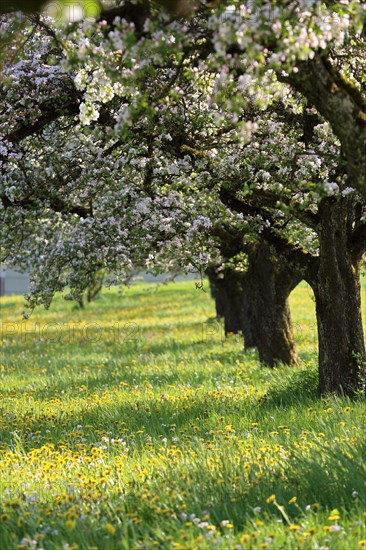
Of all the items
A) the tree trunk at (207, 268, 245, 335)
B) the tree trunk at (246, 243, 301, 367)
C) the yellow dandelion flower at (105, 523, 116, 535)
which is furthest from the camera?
the tree trunk at (207, 268, 245, 335)

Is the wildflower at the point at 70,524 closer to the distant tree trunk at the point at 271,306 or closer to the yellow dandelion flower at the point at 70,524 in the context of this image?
the yellow dandelion flower at the point at 70,524

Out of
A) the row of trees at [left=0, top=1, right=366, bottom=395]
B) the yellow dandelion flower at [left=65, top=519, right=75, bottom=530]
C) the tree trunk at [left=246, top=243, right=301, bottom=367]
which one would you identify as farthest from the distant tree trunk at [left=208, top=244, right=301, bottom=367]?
the yellow dandelion flower at [left=65, top=519, right=75, bottom=530]

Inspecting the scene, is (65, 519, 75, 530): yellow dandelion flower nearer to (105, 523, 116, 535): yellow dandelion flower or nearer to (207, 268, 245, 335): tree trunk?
(105, 523, 116, 535): yellow dandelion flower

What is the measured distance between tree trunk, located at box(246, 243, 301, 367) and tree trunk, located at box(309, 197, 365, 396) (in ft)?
18.5

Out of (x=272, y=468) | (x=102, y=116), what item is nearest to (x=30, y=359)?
(x=102, y=116)

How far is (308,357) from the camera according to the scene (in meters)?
19.8

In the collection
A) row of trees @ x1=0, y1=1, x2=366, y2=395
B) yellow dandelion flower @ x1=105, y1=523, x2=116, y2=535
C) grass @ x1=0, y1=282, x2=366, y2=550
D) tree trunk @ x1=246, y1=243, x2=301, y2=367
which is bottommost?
grass @ x1=0, y1=282, x2=366, y2=550

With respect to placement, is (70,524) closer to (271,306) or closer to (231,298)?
(271,306)

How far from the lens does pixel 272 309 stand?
18.6 meters

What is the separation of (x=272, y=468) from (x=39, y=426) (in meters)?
5.48

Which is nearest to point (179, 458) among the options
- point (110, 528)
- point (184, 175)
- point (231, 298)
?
point (110, 528)

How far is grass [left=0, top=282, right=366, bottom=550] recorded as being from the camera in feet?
21.4

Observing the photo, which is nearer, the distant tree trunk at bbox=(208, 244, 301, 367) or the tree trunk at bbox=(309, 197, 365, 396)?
the tree trunk at bbox=(309, 197, 365, 396)

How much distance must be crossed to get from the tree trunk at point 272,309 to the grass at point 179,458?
2.12 ft
